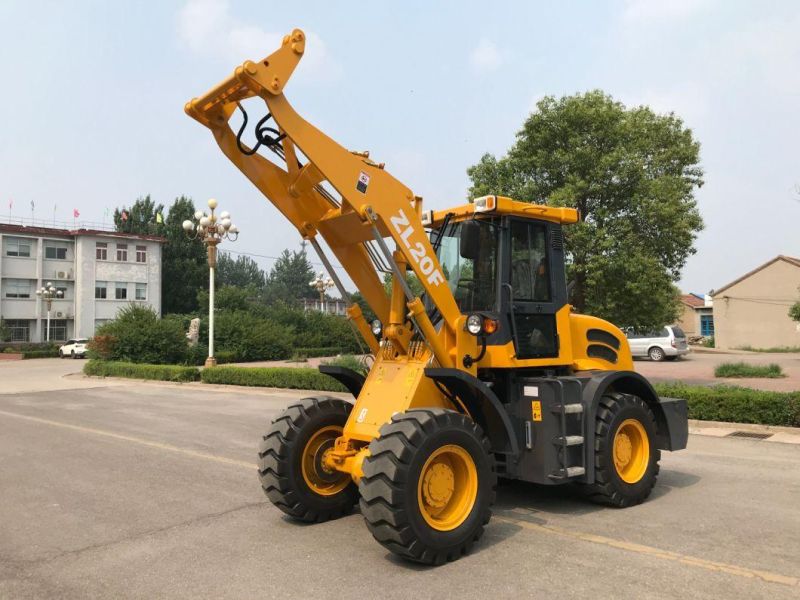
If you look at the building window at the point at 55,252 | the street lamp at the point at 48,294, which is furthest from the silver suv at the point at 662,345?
the building window at the point at 55,252

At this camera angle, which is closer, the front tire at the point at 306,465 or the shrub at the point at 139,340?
the front tire at the point at 306,465

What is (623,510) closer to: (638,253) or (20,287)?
(638,253)

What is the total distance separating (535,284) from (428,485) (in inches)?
96.1

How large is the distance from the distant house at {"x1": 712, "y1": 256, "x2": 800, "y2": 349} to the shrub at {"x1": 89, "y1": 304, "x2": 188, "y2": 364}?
1538 inches

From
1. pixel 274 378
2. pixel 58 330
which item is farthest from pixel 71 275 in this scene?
pixel 274 378

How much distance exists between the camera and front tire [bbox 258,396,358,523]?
5.68 meters

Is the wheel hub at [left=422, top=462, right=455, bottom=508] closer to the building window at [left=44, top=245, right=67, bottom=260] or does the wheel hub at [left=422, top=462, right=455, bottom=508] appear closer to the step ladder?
the step ladder

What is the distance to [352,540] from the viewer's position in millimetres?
5348

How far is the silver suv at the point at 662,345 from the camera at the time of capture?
103 feet

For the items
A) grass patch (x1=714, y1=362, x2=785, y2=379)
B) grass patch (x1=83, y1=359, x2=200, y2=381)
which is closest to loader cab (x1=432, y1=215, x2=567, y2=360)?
grass patch (x1=714, y1=362, x2=785, y2=379)

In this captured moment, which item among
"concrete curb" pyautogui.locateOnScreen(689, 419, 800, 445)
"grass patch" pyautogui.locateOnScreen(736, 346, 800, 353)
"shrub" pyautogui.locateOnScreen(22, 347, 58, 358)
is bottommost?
"concrete curb" pyautogui.locateOnScreen(689, 419, 800, 445)

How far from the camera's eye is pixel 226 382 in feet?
77.8

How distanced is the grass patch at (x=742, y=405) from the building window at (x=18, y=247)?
59.9 m

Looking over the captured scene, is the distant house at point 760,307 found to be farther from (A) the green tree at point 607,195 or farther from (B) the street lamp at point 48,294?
(B) the street lamp at point 48,294
